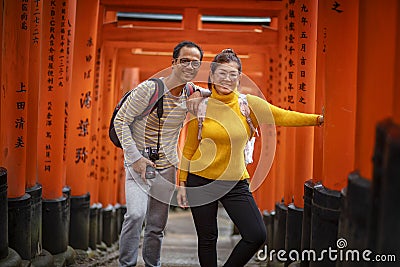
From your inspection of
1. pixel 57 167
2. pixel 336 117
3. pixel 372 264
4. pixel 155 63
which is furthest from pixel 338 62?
pixel 155 63

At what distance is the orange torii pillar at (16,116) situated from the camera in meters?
4.69

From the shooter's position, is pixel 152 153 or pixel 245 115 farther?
pixel 152 153

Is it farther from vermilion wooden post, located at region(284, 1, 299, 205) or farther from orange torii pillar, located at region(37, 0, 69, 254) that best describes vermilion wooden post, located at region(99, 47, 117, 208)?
vermilion wooden post, located at region(284, 1, 299, 205)

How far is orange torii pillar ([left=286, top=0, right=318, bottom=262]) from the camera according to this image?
19.2ft

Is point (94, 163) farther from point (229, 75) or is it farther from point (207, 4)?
point (229, 75)

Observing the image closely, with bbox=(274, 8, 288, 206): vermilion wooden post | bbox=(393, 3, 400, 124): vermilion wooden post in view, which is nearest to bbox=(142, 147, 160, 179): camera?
bbox=(393, 3, 400, 124): vermilion wooden post

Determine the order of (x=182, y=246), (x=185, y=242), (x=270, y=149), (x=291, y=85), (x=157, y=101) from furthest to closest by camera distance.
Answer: (x=185, y=242) < (x=182, y=246) < (x=270, y=149) < (x=291, y=85) < (x=157, y=101)

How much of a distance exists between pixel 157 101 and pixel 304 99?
214 centimetres

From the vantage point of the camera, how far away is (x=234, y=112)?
4.00m

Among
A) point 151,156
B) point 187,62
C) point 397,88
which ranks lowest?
point 151,156

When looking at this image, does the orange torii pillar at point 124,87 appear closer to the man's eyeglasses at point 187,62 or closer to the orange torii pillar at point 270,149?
the orange torii pillar at point 270,149

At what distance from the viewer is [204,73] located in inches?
256

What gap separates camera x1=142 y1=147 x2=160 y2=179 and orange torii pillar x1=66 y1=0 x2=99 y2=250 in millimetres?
3244

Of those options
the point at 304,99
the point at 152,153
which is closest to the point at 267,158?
the point at 304,99
